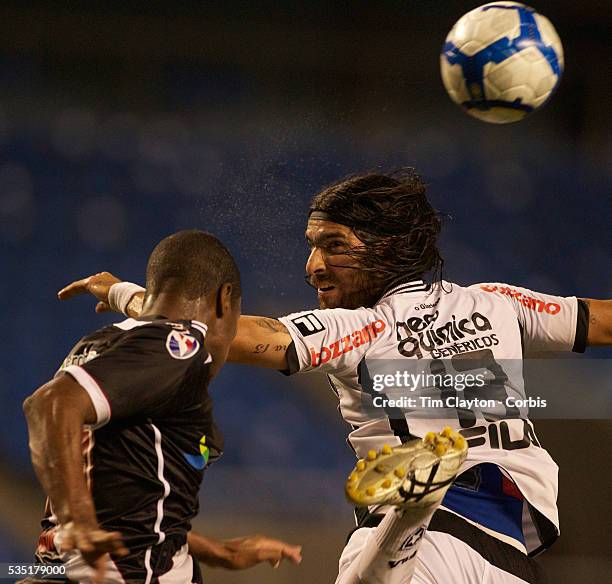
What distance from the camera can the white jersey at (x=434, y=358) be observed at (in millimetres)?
2922

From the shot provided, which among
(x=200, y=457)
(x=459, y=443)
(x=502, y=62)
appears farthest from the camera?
(x=502, y=62)

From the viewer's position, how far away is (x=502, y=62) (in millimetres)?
3145

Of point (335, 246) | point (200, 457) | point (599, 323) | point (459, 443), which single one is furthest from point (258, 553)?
point (599, 323)

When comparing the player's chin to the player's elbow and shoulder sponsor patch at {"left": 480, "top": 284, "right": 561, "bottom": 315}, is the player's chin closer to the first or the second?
shoulder sponsor patch at {"left": 480, "top": 284, "right": 561, "bottom": 315}

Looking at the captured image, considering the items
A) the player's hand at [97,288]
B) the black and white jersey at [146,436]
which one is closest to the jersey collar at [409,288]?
the player's hand at [97,288]

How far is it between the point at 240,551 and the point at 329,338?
79 centimetres

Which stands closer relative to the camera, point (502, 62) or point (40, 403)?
point (40, 403)

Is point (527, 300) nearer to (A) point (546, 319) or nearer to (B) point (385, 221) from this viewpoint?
(A) point (546, 319)

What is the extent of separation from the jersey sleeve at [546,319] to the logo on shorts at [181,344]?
155 cm

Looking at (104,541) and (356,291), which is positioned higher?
(356,291)

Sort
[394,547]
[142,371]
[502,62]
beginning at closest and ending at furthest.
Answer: [142,371]
[394,547]
[502,62]

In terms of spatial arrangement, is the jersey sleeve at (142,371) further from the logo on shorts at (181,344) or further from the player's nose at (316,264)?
the player's nose at (316,264)

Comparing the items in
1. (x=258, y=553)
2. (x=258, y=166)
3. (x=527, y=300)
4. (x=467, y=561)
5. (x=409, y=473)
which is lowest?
(x=467, y=561)

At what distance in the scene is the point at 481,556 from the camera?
2.80 m
